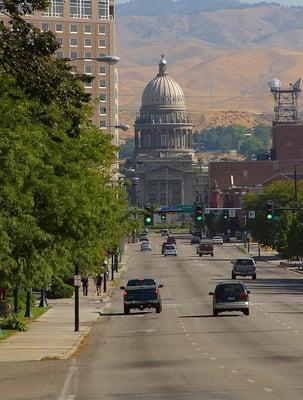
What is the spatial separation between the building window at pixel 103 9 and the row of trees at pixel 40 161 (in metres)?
142

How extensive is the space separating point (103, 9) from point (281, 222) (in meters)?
68.3

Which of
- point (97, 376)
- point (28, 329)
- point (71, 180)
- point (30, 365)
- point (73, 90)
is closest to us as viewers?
point (97, 376)

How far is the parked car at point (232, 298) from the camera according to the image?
62062 millimetres

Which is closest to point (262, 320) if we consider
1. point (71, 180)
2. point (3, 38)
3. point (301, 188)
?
point (71, 180)

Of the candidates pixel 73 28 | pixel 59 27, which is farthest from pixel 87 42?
pixel 59 27

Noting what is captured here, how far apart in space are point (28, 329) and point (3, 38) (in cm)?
2196

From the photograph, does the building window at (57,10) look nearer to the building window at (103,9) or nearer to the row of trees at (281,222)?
the building window at (103,9)

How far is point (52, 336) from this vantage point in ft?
165

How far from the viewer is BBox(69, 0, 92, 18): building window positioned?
643 ft

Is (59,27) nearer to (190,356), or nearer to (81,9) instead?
(81,9)

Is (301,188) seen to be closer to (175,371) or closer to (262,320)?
(262,320)

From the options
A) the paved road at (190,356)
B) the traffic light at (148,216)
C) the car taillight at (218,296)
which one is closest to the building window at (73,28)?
the traffic light at (148,216)

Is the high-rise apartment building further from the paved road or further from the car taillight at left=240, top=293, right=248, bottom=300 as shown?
the car taillight at left=240, top=293, right=248, bottom=300

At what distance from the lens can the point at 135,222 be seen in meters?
80.9
